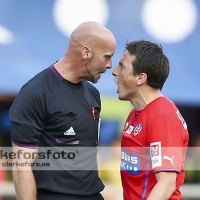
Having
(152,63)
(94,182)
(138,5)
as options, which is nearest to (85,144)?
(94,182)

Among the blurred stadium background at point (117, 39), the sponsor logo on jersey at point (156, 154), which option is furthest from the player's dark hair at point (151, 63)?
the blurred stadium background at point (117, 39)

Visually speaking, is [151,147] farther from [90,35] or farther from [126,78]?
[90,35]

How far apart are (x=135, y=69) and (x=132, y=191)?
1.78ft

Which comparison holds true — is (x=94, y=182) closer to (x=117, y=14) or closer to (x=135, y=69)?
(x=135, y=69)

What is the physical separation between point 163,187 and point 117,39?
4.82ft

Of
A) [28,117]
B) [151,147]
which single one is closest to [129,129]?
[151,147]

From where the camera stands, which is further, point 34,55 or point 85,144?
point 34,55

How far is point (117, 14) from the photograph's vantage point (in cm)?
300

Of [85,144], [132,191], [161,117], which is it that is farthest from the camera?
[85,144]

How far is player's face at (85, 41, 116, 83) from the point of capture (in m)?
2.09

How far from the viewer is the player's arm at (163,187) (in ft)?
5.76

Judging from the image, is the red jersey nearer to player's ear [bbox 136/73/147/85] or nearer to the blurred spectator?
player's ear [bbox 136/73/147/85]

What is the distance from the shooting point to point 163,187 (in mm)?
1758

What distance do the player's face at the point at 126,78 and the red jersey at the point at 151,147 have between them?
0.31 feet
